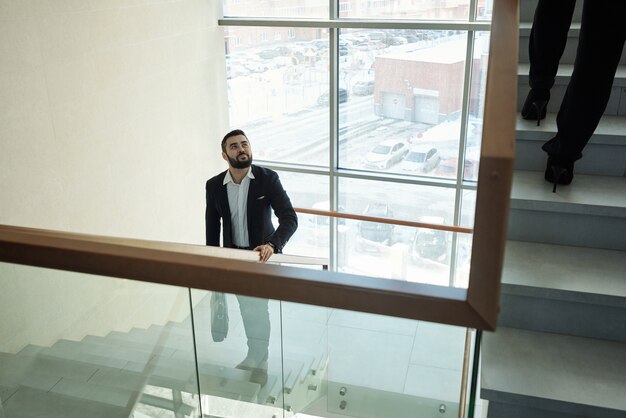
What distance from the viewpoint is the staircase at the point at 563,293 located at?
174cm

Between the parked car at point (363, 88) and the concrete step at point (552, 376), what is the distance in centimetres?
447

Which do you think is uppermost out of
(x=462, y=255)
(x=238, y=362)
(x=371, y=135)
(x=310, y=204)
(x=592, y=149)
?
(x=592, y=149)

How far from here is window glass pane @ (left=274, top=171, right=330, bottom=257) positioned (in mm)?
6691

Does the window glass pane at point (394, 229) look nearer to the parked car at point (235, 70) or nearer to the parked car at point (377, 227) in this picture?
the parked car at point (377, 227)

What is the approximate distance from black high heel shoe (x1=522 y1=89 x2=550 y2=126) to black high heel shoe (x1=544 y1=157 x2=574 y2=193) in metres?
0.32

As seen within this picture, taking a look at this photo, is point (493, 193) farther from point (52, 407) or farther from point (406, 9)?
point (406, 9)

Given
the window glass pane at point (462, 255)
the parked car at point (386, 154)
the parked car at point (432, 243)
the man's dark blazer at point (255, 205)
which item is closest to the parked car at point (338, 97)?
the parked car at point (386, 154)

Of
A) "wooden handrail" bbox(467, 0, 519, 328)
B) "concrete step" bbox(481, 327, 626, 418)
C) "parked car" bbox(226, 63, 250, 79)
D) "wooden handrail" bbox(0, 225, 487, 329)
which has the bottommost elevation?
"concrete step" bbox(481, 327, 626, 418)

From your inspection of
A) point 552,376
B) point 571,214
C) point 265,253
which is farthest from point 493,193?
point 265,253

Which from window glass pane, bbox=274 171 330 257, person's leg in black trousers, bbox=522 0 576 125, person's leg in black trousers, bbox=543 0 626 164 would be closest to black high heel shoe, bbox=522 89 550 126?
person's leg in black trousers, bbox=522 0 576 125

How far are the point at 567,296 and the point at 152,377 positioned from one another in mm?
1248

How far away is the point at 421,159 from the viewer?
620 centimetres

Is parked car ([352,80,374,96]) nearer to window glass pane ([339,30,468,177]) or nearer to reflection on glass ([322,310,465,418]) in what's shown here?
window glass pane ([339,30,468,177])

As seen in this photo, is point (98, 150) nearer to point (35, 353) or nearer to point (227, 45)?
point (227, 45)
